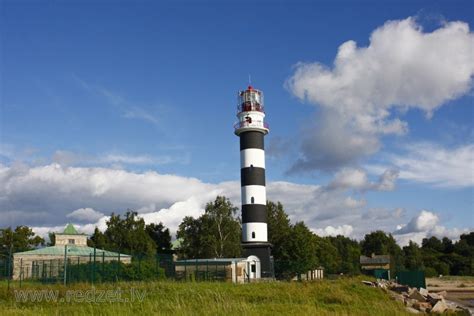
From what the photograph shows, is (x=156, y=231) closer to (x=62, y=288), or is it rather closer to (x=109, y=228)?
(x=109, y=228)

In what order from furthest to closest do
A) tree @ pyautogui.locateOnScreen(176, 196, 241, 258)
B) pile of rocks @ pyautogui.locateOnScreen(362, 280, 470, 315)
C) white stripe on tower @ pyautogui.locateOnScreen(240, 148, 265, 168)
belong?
tree @ pyautogui.locateOnScreen(176, 196, 241, 258), white stripe on tower @ pyautogui.locateOnScreen(240, 148, 265, 168), pile of rocks @ pyautogui.locateOnScreen(362, 280, 470, 315)

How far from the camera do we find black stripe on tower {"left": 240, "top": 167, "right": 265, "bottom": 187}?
43.9m

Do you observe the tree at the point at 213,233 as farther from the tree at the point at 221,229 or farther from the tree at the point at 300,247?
the tree at the point at 300,247

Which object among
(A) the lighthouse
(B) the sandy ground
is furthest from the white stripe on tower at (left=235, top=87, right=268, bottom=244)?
(B) the sandy ground

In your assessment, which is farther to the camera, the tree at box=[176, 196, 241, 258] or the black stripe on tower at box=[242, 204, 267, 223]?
the tree at box=[176, 196, 241, 258]

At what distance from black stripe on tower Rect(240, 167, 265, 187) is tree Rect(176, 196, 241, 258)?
15.9 metres

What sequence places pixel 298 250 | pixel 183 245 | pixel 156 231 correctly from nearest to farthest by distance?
1. pixel 298 250
2. pixel 183 245
3. pixel 156 231

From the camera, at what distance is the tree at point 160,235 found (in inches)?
2854

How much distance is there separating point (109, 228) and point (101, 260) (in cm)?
3697

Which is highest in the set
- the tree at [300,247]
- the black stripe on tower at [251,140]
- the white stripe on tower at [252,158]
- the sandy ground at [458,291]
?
the black stripe on tower at [251,140]

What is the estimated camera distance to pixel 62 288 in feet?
72.8

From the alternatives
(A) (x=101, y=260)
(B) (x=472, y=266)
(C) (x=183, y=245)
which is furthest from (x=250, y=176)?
(B) (x=472, y=266)

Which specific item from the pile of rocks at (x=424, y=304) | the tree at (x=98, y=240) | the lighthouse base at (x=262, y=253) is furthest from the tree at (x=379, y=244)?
the pile of rocks at (x=424, y=304)

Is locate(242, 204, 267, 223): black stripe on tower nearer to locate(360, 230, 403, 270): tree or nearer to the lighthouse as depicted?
the lighthouse
